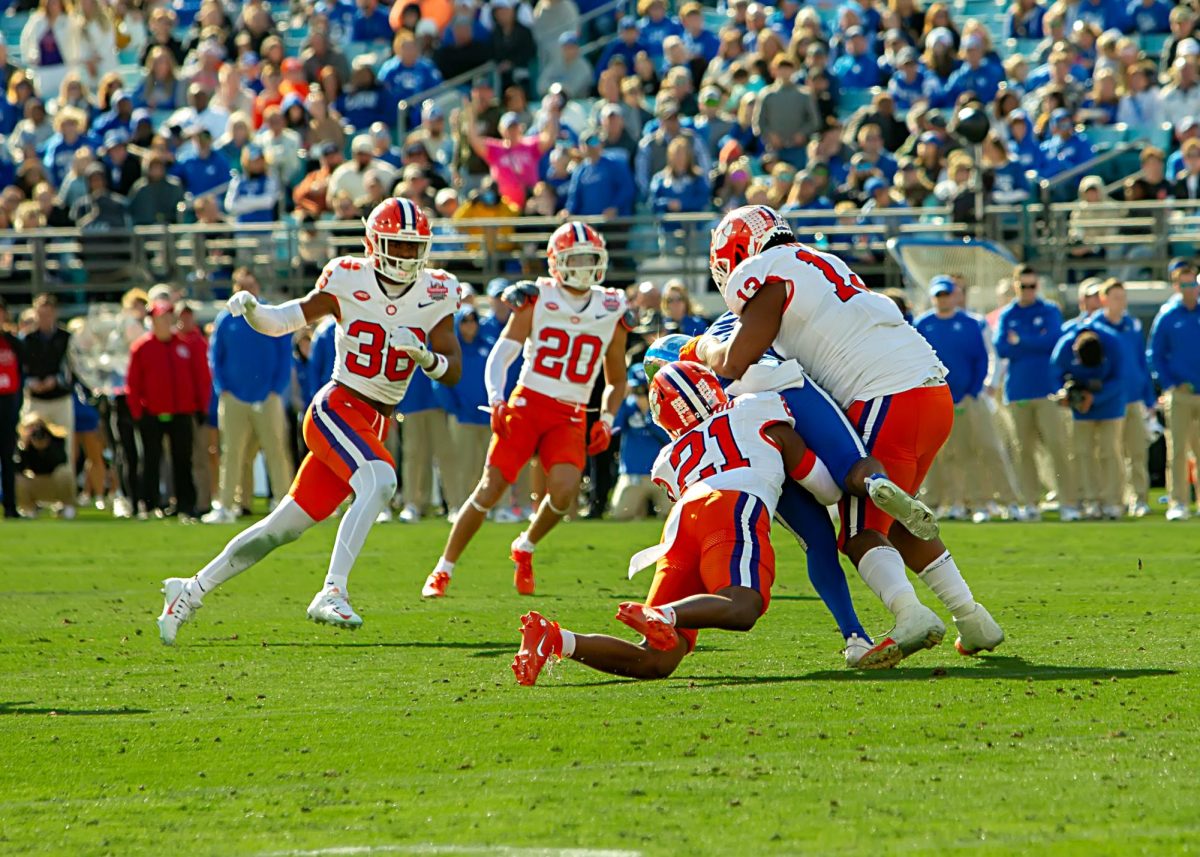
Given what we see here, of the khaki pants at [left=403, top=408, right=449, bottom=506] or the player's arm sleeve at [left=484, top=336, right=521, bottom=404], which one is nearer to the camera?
the player's arm sleeve at [left=484, top=336, right=521, bottom=404]

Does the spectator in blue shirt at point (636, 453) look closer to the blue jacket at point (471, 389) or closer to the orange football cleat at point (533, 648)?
the blue jacket at point (471, 389)

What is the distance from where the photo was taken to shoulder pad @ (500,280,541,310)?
11281 mm

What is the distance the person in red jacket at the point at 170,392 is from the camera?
17.7m

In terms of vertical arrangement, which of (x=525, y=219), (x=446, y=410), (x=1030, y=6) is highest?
(x=1030, y=6)

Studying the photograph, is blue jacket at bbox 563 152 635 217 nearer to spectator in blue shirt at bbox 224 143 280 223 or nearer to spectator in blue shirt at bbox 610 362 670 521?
spectator in blue shirt at bbox 610 362 670 521

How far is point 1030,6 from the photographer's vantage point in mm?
21234

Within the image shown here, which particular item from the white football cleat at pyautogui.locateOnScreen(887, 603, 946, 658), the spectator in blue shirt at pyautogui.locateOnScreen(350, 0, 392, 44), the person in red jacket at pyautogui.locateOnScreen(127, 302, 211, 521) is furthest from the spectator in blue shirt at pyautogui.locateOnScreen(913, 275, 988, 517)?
the spectator in blue shirt at pyautogui.locateOnScreen(350, 0, 392, 44)

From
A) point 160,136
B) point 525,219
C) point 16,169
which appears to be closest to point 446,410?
point 525,219

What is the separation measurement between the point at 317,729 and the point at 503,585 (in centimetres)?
507

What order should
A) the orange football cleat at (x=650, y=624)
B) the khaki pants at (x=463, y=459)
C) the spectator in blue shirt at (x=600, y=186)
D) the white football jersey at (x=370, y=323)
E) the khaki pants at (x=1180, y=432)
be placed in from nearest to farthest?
the orange football cleat at (x=650, y=624), the white football jersey at (x=370, y=323), the khaki pants at (x=1180, y=432), the khaki pants at (x=463, y=459), the spectator in blue shirt at (x=600, y=186)

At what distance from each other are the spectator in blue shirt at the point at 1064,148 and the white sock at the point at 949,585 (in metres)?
12.3

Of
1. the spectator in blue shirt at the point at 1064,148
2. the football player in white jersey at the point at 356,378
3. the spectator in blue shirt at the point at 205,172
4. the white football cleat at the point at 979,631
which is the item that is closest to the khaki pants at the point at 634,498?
the spectator in blue shirt at the point at 1064,148

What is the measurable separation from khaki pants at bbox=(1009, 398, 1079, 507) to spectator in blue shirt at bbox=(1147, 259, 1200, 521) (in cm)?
82

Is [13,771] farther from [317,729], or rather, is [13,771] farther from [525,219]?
[525,219]
